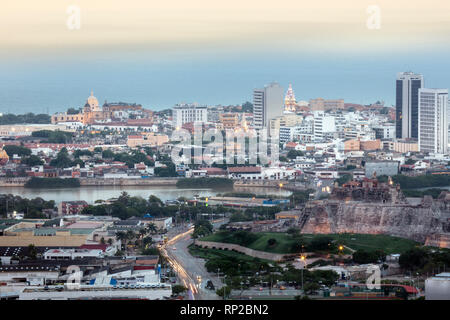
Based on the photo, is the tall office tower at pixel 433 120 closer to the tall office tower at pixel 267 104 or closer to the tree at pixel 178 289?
the tall office tower at pixel 267 104

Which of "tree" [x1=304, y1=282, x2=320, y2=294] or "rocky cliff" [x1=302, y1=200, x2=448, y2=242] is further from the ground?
"rocky cliff" [x1=302, y1=200, x2=448, y2=242]

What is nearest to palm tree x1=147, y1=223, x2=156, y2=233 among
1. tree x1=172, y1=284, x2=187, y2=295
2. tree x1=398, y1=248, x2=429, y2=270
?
tree x1=398, y1=248, x2=429, y2=270

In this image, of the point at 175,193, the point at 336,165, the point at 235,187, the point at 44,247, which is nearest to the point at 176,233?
the point at 44,247

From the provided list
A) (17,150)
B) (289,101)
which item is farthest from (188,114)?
(17,150)

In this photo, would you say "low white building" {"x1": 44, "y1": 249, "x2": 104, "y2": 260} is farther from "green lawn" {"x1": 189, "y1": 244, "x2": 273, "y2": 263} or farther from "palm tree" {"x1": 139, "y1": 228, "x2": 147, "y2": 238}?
"palm tree" {"x1": 139, "y1": 228, "x2": 147, "y2": 238}

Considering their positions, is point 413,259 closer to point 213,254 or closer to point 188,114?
point 213,254

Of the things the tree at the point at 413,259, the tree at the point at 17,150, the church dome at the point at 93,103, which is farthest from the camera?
the church dome at the point at 93,103

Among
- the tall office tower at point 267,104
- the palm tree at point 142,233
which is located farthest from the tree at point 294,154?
the palm tree at point 142,233
